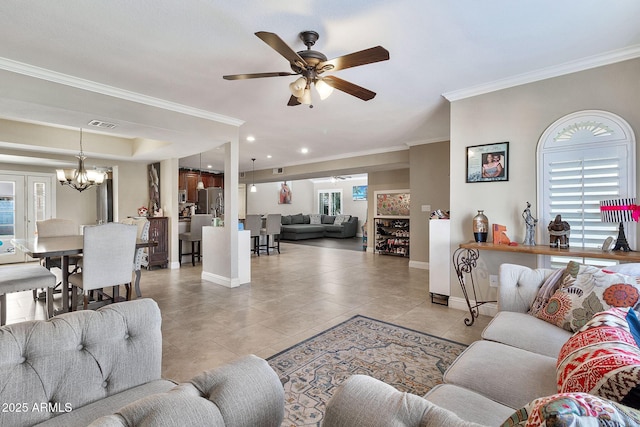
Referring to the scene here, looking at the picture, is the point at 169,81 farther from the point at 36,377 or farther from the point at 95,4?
the point at 36,377

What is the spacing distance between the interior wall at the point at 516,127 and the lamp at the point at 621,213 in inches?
18.6

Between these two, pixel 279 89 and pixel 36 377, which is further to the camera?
pixel 279 89

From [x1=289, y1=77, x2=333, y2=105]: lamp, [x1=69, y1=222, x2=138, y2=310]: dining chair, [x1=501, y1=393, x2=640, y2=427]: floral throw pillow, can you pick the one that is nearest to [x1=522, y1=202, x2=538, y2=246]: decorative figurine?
[x1=289, y1=77, x2=333, y2=105]: lamp

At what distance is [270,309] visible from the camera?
357 cm

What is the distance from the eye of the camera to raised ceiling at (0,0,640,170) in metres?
2.03

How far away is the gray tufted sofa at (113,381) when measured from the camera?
709 millimetres

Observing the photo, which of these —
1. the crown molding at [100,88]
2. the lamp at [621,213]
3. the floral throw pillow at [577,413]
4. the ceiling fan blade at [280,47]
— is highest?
the crown molding at [100,88]

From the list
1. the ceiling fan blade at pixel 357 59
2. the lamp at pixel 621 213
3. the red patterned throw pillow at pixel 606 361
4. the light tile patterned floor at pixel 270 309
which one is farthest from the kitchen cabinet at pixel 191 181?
the red patterned throw pillow at pixel 606 361

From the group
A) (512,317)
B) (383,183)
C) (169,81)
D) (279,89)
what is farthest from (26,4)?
(383,183)

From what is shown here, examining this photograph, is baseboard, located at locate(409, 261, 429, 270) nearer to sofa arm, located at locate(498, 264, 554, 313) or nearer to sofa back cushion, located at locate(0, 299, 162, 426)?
sofa arm, located at locate(498, 264, 554, 313)

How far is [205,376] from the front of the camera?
2.75ft

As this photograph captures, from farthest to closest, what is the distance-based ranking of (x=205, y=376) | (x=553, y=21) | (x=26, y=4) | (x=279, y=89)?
1. (x=279, y=89)
2. (x=553, y=21)
3. (x=26, y=4)
4. (x=205, y=376)

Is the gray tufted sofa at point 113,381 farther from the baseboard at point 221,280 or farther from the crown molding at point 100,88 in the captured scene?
the baseboard at point 221,280

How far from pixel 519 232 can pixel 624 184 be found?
2.96ft
